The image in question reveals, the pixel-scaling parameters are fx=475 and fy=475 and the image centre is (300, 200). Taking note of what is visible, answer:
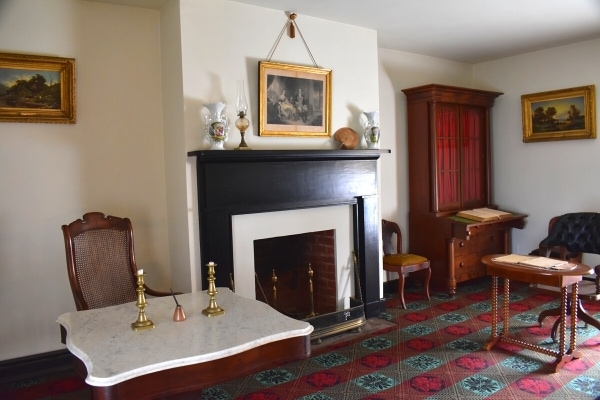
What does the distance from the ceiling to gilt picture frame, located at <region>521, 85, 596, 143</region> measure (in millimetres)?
567

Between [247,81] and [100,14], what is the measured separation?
1.16 meters

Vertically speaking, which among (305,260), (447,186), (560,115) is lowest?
(305,260)

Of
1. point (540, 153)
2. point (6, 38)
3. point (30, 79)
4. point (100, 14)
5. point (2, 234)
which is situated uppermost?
point (100, 14)

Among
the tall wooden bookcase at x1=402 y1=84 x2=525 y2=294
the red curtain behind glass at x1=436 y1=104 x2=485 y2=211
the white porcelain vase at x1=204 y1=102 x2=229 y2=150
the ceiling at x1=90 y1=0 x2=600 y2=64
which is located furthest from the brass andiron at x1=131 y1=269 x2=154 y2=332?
the red curtain behind glass at x1=436 y1=104 x2=485 y2=211

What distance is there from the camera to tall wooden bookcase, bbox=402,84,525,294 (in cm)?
510

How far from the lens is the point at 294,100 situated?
12.8ft

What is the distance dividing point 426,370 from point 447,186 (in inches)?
103

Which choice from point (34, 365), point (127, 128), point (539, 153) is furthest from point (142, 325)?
point (539, 153)

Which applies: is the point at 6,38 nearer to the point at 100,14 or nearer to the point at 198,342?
the point at 100,14

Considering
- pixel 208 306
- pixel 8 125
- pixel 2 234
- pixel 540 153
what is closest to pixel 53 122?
pixel 8 125

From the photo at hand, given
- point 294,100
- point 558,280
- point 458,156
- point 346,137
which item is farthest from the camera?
point 458,156

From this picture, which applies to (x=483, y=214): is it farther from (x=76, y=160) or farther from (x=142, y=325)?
A: (x=142, y=325)

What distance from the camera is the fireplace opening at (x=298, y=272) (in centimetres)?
424

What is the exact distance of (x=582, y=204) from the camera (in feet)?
17.1
